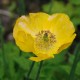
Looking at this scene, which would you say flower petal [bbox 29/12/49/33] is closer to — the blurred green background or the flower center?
the flower center

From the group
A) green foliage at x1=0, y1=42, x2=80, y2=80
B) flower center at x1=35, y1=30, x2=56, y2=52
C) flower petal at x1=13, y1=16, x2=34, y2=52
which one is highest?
flower petal at x1=13, y1=16, x2=34, y2=52

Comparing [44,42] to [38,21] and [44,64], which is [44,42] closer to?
[38,21]

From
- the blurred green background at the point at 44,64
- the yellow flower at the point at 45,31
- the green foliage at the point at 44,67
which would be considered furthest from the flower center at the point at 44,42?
the green foliage at the point at 44,67

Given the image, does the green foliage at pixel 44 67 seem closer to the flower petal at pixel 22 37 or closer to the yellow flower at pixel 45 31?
the yellow flower at pixel 45 31

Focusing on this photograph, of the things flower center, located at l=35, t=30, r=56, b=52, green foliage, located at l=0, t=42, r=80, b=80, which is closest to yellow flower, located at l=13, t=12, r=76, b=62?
flower center, located at l=35, t=30, r=56, b=52

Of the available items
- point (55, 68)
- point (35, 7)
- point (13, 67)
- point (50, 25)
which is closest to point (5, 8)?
point (35, 7)

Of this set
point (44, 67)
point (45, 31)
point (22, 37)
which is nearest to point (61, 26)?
point (45, 31)

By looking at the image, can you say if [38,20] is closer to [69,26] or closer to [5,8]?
[69,26]

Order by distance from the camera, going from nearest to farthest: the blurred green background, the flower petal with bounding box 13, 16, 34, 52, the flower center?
1. the flower petal with bounding box 13, 16, 34, 52
2. the flower center
3. the blurred green background
